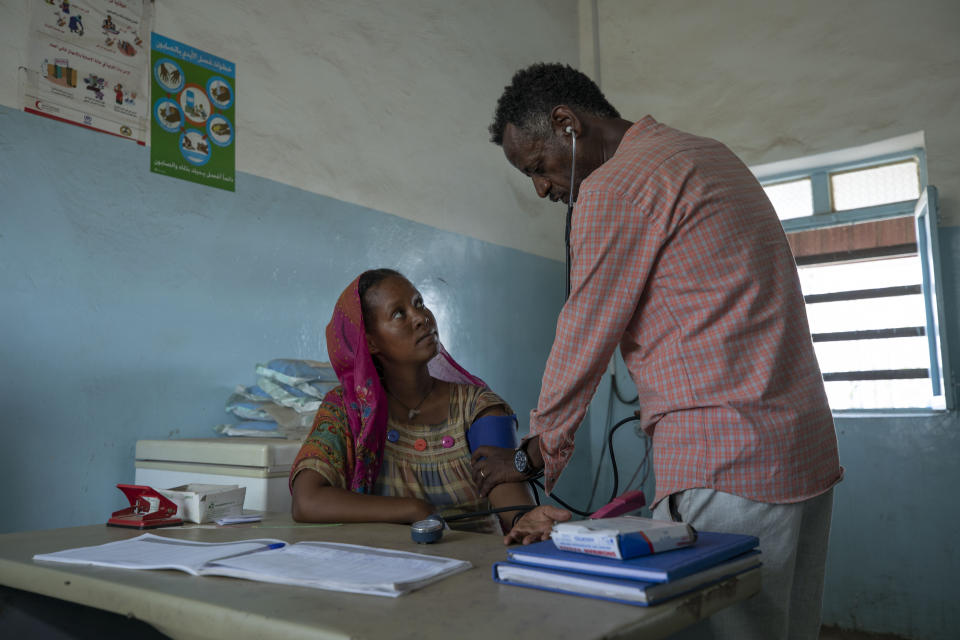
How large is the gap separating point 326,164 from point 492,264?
1.17 m

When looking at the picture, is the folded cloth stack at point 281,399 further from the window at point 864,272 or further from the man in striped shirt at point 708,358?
the window at point 864,272

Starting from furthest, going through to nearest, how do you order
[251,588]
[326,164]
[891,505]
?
[891,505]
[326,164]
[251,588]

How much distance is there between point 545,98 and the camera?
4.77 ft

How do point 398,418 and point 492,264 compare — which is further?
point 492,264

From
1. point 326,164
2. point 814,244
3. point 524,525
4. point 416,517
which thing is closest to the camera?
point 524,525

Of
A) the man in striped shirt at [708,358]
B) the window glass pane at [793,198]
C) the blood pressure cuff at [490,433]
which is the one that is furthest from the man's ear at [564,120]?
the window glass pane at [793,198]

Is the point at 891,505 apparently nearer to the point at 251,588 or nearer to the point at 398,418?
the point at 398,418

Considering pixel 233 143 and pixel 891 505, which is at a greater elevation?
pixel 233 143

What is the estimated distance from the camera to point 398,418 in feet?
5.98

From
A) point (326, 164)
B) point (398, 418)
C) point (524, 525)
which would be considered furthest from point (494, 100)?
point (524, 525)

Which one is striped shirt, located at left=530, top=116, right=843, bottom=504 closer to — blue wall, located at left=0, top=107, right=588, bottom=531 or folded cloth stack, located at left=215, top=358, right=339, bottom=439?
folded cloth stack, located at left=215, top=358, right=339, bottom=439

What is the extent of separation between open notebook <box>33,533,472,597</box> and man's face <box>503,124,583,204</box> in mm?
798

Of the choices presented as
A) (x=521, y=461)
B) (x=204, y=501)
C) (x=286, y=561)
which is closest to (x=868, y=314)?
(x=521, y=461)

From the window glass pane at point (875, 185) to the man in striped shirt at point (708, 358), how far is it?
3090 millimetres
